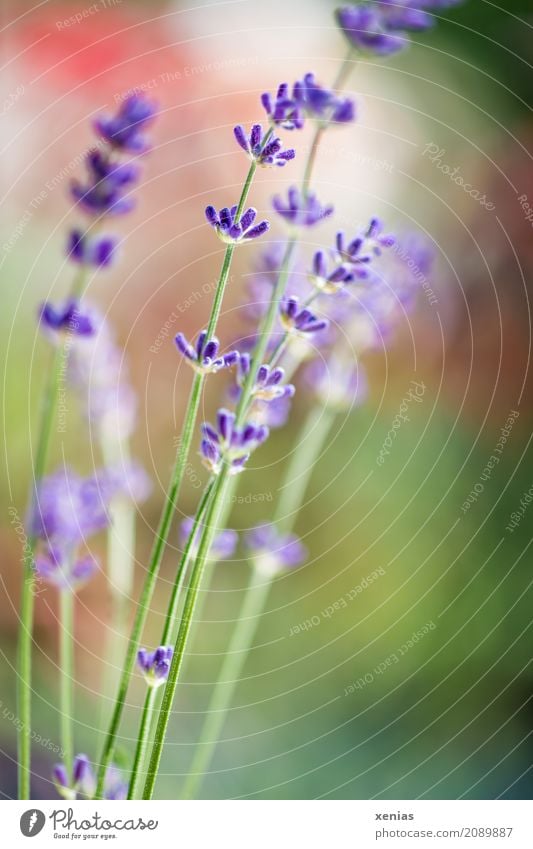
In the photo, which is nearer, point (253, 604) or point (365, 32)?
point (365, 32)

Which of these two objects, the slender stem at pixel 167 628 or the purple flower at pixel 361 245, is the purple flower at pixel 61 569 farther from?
the purple flower at pixel 361 245

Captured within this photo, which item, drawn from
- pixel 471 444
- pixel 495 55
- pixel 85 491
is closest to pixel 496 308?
pixel 471 444

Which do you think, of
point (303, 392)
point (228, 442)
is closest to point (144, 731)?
point (228, 442)

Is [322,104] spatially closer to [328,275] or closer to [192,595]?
[328,275]

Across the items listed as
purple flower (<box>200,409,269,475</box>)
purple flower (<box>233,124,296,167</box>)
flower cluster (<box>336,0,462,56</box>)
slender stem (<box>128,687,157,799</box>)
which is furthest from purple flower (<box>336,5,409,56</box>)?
slender stem (<box>128,687,157,799</box>)

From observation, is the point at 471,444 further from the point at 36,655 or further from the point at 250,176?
the point at 250,176

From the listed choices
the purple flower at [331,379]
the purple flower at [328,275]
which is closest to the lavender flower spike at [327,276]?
the purple flower at [328,275]

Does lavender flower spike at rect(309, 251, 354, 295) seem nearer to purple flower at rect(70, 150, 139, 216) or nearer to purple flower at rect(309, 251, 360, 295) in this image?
purple flower at rect(309, 251, 360, 295)
